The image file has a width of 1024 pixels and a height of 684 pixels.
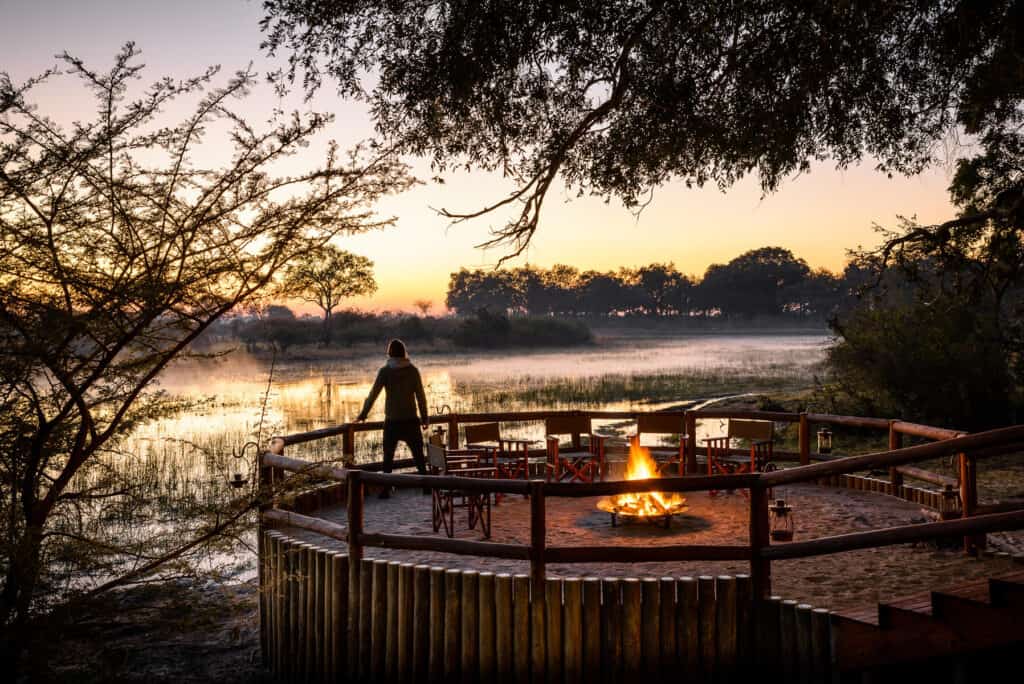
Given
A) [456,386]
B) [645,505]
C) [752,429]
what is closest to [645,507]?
[645,505]

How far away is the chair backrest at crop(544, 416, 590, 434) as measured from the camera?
12102 millimetres

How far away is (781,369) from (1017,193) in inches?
1543

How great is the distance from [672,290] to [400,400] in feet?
354

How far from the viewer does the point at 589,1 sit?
952 centimetres

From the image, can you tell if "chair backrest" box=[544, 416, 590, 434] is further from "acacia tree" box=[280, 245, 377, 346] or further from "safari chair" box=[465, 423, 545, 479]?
"acacia tree" box=[280, 245, 377, 346]

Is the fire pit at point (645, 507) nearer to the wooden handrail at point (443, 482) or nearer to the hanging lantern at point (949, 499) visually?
the hanging lantern at point (949, 499)

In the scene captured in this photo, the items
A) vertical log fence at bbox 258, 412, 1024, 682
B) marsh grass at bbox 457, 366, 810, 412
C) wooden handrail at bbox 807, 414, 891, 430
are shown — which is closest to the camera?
vertical log fence at bbox 258, 412, 1024, 682

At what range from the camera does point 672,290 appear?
381 feet

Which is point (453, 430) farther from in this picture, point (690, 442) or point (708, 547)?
point (708, 547)

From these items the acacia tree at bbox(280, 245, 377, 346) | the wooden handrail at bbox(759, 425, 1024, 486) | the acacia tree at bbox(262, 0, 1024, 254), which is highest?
the acacia tree at bbox(262, 0, 1024, 254)

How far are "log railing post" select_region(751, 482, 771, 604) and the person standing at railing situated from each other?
5.01 meters

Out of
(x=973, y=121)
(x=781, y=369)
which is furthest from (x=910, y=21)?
(x=781, y=369)

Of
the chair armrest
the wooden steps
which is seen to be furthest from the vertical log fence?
the chair armrest

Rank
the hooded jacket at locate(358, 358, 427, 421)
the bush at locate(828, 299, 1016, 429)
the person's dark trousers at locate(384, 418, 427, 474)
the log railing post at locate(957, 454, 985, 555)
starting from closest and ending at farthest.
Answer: the log railing post at locate(957, 454, 985, 555)
the hooded jacket at locate(358, 358, 427, 421)
the person's dark trousers at locate(384, 418, 427, 474)
the bush at locate(828, 299, 1016, 429)
